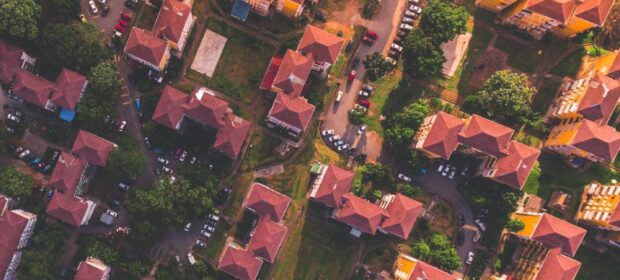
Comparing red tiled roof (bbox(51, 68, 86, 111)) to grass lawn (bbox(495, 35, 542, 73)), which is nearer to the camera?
red tiled roof (bbox(51, 68, 86, 111))

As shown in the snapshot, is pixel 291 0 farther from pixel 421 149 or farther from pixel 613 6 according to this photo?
pixel 613 6

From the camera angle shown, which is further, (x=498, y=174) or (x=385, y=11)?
(x=385, y=11)

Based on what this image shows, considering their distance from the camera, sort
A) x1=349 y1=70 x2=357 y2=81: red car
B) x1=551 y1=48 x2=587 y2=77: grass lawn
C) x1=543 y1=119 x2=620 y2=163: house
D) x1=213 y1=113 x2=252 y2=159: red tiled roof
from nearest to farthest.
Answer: x1=543 y1=119 x2=620 y2=163: house → x1=213 y1=113 x2=252 y2=159: red tiled roof → x1=349 y1=70 x2=357 y2=81: red car → x1=551 y1=48 x2=587 y2=77: grass lawn

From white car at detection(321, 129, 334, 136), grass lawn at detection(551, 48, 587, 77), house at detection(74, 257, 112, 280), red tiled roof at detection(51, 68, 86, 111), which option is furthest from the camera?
grass lawn at detection(551, 48, 587, 77)

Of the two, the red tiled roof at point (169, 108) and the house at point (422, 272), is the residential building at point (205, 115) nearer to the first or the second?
the red tiled roof at point (169, 108)

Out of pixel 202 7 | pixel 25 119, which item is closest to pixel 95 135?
pixel 25 119

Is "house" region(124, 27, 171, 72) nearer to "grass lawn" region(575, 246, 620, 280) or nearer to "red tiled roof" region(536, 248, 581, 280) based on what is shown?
"red tiled roof" region(536, 248, 581, 280)

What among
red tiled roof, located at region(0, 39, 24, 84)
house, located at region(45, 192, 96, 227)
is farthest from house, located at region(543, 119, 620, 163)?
red tiled roof, located at region(0, 39, 24, 84)
